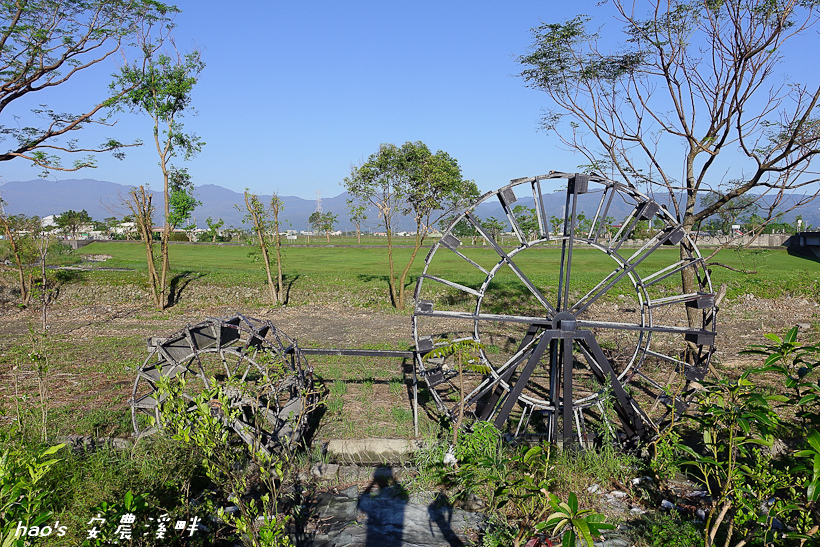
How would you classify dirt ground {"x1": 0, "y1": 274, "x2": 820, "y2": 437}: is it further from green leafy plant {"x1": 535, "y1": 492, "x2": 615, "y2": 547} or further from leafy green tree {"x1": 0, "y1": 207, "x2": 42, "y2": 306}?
green leafy plant {"x1": 535, "y1": 492, "x2": 615, "y2": 547}

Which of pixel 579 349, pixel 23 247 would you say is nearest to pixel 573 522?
pixel 579 349

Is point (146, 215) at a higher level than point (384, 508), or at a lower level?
higher

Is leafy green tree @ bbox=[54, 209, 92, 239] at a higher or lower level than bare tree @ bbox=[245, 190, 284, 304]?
higher

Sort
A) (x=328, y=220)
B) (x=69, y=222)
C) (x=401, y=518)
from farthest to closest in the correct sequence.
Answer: (x=328, y=220)
(x=69, y=222)
(x=401, y=518)

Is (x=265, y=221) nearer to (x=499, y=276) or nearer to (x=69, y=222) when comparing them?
(x=499, y=276)

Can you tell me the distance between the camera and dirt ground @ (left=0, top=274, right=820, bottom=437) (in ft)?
29.9

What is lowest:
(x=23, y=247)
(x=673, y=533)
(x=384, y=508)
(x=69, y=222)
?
(x=384, y=508)

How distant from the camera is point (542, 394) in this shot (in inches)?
371

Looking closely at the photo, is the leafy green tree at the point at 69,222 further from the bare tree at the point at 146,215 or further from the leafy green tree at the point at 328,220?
the bare tree at the point at 146,215

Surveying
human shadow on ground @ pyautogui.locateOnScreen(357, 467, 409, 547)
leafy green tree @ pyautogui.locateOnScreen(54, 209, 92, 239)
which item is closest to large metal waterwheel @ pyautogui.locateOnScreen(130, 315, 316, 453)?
human shadow on ground @ pyautogui.locateOnScreen(357, 467, 409, 547)

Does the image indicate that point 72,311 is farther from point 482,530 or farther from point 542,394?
point 482,530

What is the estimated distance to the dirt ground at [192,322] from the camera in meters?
9.10

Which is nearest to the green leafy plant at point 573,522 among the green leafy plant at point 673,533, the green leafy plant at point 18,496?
the green leafy plant at point 673,533

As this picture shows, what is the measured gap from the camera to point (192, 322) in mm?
16547
